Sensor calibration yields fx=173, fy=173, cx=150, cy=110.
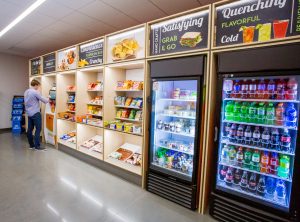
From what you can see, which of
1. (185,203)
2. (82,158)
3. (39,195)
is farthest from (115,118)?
(185,203)

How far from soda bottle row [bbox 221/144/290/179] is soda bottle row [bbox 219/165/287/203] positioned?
0.15 meters

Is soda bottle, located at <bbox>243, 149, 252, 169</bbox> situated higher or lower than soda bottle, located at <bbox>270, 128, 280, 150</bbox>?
lower

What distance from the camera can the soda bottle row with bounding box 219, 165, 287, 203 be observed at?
2.04m

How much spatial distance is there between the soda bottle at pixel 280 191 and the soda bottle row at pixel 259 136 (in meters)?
0.45

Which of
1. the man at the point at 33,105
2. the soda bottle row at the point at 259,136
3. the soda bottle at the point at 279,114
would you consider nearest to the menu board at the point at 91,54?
the man at the point at 33,105

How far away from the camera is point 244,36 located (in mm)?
1973

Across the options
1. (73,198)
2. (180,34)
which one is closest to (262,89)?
(180,34)

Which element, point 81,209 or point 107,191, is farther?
point 107,191

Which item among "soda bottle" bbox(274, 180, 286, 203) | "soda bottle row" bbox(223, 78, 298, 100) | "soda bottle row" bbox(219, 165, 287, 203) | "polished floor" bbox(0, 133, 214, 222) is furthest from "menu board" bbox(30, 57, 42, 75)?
"soda bottle" bbox(274, 180, 286, 203)

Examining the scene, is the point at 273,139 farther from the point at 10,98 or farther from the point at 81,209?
the point at 10,98

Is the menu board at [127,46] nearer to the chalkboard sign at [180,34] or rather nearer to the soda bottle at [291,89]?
the chalkboard sign at [180,34]

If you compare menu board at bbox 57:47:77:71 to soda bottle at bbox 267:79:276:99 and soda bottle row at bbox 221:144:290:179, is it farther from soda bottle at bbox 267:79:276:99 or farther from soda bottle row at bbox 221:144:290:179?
soda bottle at bbox 267:79:276:99

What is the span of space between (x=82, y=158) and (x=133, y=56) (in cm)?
267

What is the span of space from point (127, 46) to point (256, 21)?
Result: 1955 mm
